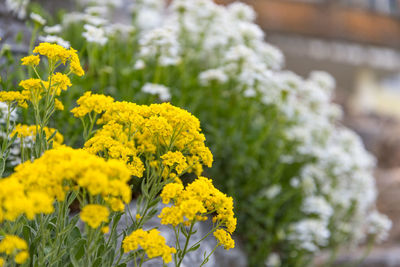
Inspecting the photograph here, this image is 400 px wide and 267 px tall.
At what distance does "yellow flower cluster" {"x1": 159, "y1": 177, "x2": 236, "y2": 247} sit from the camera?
0.96 metres

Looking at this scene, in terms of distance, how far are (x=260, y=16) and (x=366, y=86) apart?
Result: 2.81 m

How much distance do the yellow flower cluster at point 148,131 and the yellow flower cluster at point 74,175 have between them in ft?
0.64

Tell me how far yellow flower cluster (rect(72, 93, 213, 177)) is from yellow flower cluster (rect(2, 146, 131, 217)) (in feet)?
0.64

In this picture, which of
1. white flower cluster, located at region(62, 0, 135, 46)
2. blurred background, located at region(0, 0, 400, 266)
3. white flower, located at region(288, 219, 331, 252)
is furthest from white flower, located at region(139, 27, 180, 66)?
blurred background, located at region(0, 0, 400, 266)

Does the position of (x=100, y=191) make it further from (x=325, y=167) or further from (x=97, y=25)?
(x=325, y=167)

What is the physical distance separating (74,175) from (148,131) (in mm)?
394

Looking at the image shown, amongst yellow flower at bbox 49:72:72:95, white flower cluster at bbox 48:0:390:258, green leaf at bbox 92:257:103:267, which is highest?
white flower cluster at bbox 48:0:390:258

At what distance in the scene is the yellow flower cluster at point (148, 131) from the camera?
108 centimetres

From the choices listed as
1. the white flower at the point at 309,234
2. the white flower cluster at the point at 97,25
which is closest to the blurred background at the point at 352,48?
the white flower cluster at the point at 97,25

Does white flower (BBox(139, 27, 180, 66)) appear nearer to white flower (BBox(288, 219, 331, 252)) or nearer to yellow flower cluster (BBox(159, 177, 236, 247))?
white flower (BBox(288, 219, 331, 252))

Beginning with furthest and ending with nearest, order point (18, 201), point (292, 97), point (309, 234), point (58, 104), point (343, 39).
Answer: point (343, 39), point (292, 97), point (309, 234), point (58, 104), point (18, 201)

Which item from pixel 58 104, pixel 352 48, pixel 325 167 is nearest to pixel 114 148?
pixel 58 104

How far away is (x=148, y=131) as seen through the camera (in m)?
1.18

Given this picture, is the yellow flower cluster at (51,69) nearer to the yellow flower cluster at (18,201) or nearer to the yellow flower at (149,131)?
the yellow flower at (149,131)
